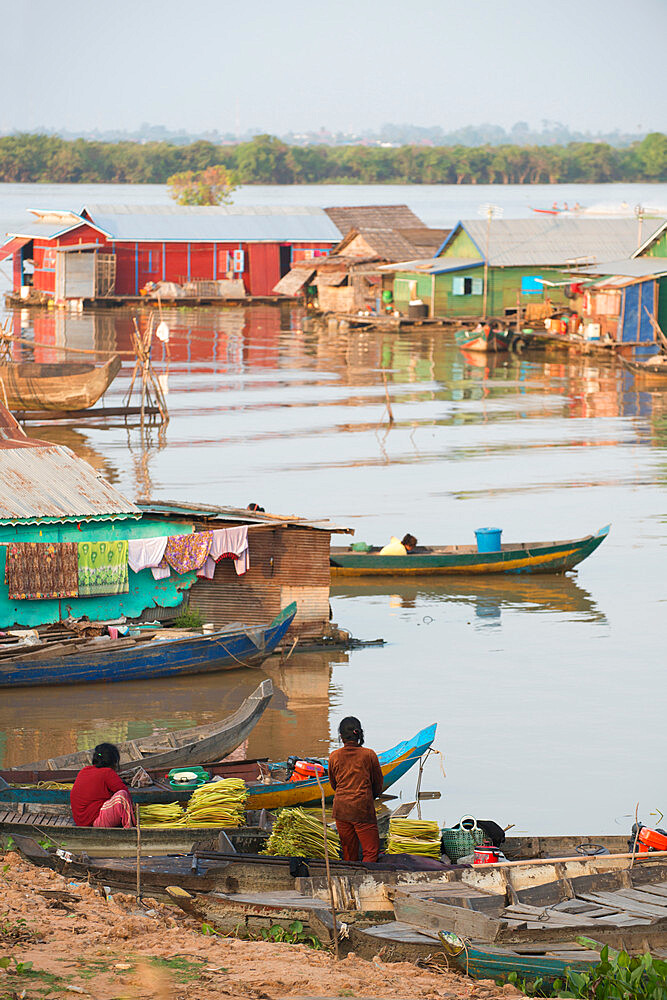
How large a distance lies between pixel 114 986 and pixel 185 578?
28.8 feet

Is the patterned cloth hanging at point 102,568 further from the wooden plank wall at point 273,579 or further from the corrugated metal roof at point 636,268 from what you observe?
the corrugated metal roof at point 636,268

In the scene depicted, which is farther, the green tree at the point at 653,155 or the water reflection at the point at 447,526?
the green tree at the point at 653,155

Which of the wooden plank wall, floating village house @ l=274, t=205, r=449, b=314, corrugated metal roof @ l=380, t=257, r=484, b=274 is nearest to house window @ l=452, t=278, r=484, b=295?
corrugated metal roof @ l=380, t=257, r=484, b=274

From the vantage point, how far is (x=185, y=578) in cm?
1593

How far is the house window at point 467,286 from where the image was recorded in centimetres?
5081

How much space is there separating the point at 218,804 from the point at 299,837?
105 cm

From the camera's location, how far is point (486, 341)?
157 ft

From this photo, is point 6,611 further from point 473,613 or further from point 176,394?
point 176,394

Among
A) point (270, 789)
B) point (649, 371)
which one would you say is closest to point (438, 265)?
point (649, 371)

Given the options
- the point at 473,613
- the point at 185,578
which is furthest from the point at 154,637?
the point at 473,613

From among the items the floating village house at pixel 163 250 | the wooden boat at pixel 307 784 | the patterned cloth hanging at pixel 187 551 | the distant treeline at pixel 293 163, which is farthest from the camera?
the distant treeline at pixel 293 163

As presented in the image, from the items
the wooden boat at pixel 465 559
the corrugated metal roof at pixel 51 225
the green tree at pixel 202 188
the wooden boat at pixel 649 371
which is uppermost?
the green tree at pixel 202 188

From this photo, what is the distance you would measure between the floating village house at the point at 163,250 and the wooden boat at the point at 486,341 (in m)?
12.9

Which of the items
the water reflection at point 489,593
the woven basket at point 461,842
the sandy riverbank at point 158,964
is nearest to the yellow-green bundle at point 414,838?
the woven basket at point 461,842
